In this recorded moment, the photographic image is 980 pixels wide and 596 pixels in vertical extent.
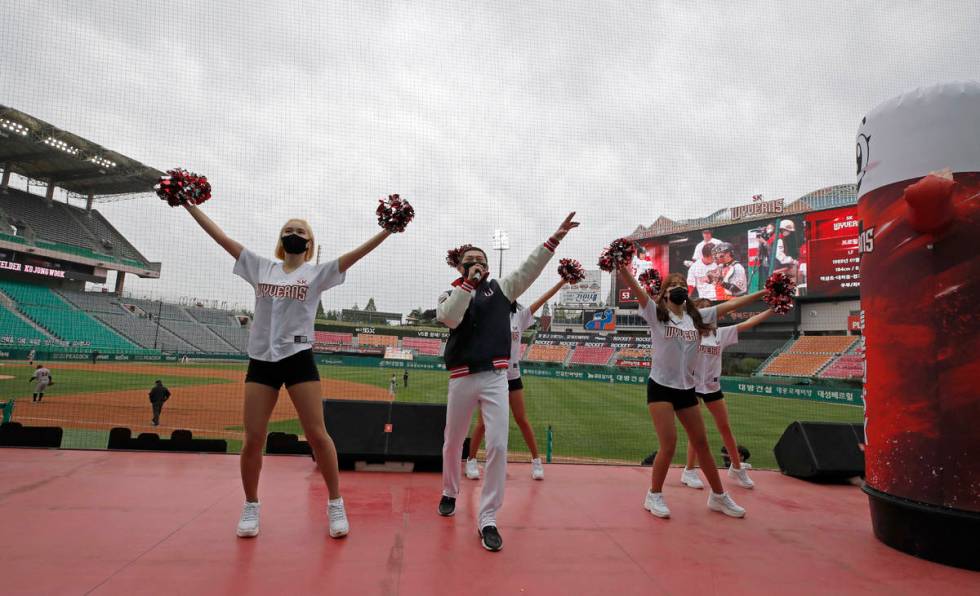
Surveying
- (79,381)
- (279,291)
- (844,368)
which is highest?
(279,291)

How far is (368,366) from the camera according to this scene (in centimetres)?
4172

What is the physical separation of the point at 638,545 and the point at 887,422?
6.07ft

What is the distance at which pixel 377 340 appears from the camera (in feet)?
159

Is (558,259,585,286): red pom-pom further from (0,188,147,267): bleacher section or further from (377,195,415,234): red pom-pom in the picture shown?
(0,188,147,267): bleacher section

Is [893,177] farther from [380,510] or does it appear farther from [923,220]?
[380,510]

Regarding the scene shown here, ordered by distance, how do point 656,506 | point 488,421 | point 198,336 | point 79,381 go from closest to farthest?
point 488,421 → point 656,506 → point 79,381 → point 198,336

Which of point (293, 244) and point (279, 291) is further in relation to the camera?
point (293, 244)

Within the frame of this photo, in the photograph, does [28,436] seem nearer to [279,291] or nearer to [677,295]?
[279,291]

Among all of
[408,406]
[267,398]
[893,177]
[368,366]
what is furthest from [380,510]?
[368,366]

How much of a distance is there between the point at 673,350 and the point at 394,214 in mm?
2409

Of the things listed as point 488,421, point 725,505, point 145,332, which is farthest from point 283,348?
point 145,332

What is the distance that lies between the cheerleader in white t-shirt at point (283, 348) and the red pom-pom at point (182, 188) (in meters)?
0.07

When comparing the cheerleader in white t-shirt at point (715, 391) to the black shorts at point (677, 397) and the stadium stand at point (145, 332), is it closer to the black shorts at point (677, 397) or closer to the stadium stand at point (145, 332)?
the black shorts at point (677, 397)

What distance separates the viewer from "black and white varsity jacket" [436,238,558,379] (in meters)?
3.23
